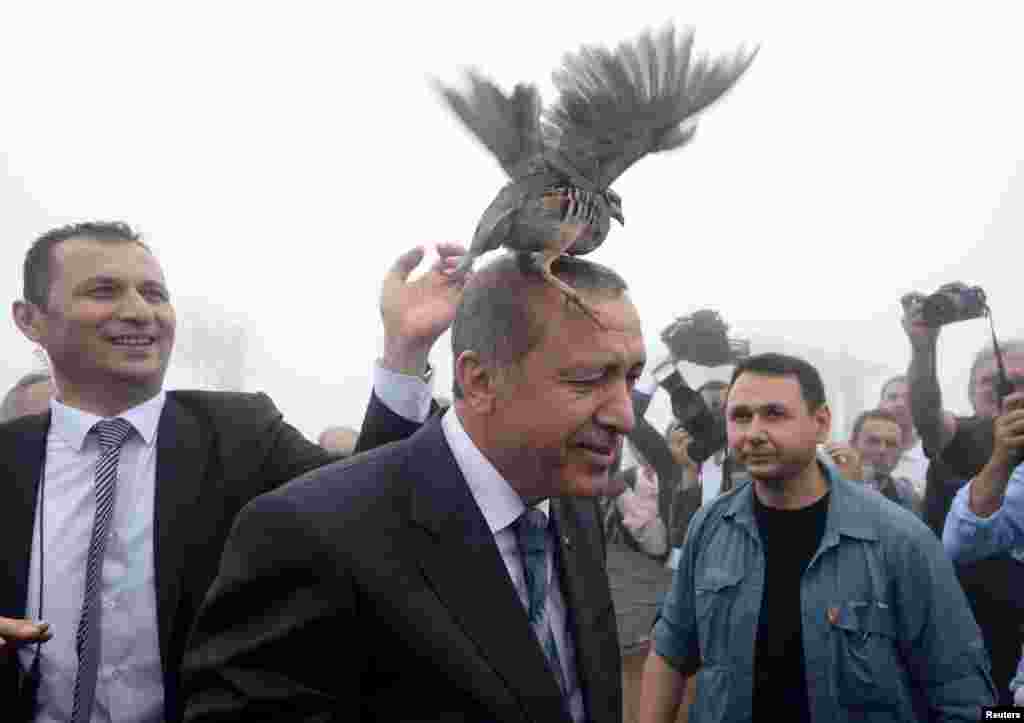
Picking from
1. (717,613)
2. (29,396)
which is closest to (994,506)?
(717,613)

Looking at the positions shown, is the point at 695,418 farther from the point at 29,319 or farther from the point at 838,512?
the point at 29,319

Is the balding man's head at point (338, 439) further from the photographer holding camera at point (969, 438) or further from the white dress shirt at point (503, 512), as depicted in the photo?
the white dress shirt at point (503, 512)

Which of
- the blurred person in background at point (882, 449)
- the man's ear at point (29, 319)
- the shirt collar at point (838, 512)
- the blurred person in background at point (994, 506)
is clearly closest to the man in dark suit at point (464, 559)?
the shirt collar at point (838, 512)

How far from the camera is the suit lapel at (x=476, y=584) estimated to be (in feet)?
4.94

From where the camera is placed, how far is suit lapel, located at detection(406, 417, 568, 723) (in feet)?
4.94

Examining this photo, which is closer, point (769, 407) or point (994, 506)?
point (994, 506)

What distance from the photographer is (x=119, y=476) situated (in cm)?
234

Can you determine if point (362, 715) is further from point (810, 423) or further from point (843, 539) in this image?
point (810, 423)

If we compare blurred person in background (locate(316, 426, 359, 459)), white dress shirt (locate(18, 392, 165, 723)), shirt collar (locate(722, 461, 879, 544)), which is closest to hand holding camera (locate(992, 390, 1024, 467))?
shirt collar (locate(722, 461, 879, 544))

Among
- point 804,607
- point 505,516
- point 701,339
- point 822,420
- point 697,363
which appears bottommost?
point 804,607

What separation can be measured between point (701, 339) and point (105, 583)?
365 centimetres

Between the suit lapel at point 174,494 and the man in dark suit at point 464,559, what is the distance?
67cm

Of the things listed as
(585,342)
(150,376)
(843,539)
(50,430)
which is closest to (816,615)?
(843,539)

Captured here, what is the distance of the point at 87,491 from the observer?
7.60 ft
